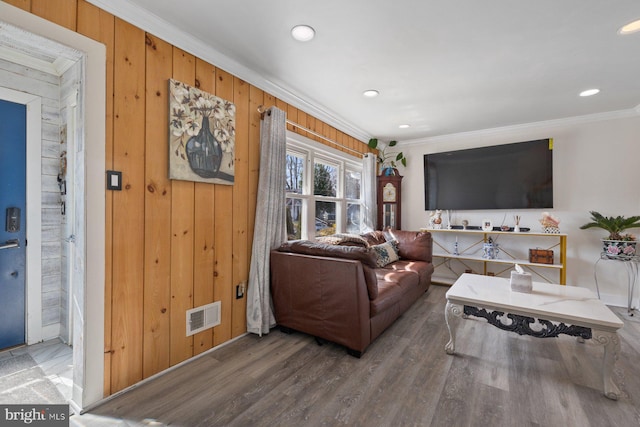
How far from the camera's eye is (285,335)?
2.46 meters

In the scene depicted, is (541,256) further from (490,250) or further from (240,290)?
(240,290)

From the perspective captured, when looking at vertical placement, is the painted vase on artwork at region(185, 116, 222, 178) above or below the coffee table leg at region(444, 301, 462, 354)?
above

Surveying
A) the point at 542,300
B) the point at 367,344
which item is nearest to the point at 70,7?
the point at 367,344

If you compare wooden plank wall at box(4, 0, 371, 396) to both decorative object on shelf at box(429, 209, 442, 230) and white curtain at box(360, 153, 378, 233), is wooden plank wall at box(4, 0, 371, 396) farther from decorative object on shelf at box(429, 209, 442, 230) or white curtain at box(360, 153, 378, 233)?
decorative object on shelf at box(429, 209, 442, 230)

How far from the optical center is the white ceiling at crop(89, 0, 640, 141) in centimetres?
167

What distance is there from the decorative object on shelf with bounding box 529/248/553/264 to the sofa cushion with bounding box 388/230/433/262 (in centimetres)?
126

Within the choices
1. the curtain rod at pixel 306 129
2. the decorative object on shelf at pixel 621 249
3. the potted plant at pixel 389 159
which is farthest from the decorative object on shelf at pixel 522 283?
the potted plant at pixel 389 159

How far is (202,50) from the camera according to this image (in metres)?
2.04

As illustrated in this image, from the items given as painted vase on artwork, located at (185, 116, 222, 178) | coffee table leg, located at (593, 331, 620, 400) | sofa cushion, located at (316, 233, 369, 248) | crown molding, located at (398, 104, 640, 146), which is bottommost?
coffee table leg, located at (593, 331, 620, 400)

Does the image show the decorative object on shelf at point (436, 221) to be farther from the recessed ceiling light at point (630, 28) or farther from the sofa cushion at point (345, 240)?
the recessed ceiling light at point (630, 28)

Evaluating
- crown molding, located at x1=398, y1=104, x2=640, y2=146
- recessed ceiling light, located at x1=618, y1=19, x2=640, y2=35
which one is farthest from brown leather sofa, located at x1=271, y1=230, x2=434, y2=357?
crown molding, located at x1=398, y1=104, x2=640, y2=146

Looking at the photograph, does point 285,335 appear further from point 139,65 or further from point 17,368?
point 139,65

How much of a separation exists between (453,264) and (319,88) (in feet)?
11.1

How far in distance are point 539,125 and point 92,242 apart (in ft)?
16.8
